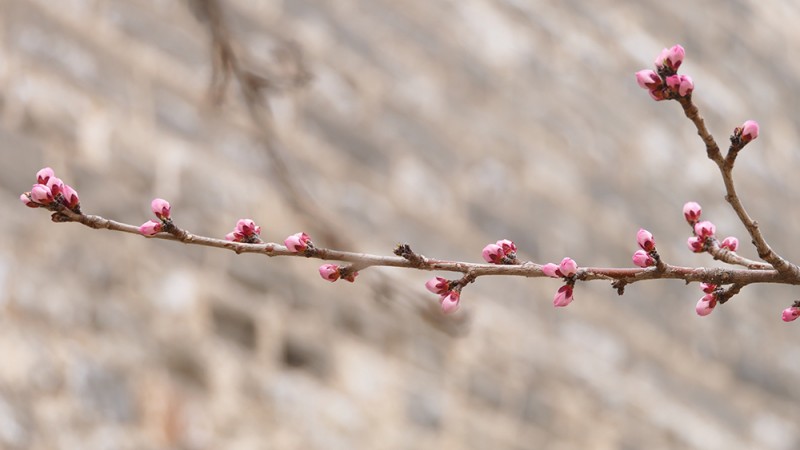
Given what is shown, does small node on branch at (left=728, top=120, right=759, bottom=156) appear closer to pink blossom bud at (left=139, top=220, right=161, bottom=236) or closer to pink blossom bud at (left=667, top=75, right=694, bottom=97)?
pink blossom bud at (left=667, top=75, right=694, bottom=97)

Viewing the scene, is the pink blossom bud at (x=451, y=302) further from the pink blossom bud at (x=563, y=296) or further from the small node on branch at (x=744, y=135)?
the small node on branch at (x=744, y=135)

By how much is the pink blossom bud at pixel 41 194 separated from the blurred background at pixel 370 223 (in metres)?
1.42

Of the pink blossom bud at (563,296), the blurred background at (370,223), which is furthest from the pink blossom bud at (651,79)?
the blurred background at (370,223)

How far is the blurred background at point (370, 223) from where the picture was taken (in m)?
2.84

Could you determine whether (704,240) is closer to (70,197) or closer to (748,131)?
(748,131)

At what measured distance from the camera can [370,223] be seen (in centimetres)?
367

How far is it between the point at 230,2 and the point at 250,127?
46 centimetres

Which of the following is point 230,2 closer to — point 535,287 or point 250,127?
point 250,127

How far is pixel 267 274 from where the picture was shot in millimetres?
3289

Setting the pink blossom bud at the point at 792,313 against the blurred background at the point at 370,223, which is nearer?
the pink blossom bud at the point at 792,313

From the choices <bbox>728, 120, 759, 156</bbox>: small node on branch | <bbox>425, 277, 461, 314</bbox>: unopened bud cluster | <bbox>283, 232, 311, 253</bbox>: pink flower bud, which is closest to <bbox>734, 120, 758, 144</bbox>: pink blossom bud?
<bbox>728, 120, 759, 156</bbox>: small node on branch

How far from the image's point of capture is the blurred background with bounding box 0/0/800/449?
284cm

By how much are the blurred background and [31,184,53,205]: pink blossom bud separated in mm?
1423

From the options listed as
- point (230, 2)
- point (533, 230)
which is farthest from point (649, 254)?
point (533, 230)
